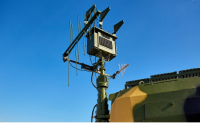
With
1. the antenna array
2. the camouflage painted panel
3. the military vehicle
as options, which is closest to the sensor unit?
the antenna array

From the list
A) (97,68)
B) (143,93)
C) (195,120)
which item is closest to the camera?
(195,120)

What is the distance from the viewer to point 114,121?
8.59 meters

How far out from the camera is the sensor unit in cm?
1287

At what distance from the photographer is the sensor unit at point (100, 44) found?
12867 mm

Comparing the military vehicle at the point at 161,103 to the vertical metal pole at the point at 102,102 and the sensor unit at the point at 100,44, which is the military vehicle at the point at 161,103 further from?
the sensor unit at the point at 100,44

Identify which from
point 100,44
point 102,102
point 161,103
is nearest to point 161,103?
point 161,103

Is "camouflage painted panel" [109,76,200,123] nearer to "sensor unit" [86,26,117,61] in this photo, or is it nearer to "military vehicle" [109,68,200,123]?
"military vehicle" [109,68,200,123]

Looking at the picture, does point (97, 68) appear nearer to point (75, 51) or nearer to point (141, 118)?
point (75, 51)

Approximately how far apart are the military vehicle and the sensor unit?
4787 millimetres

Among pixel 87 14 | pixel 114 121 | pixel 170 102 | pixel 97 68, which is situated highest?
pixel 87 14

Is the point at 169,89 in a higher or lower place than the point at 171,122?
higher

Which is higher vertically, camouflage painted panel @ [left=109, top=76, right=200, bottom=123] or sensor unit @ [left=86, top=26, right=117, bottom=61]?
sensor unit @ [left=86, top=26, right=117, bottom=61]

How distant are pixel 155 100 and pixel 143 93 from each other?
695mm

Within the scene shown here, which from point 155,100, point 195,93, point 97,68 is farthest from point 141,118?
point 97,68
